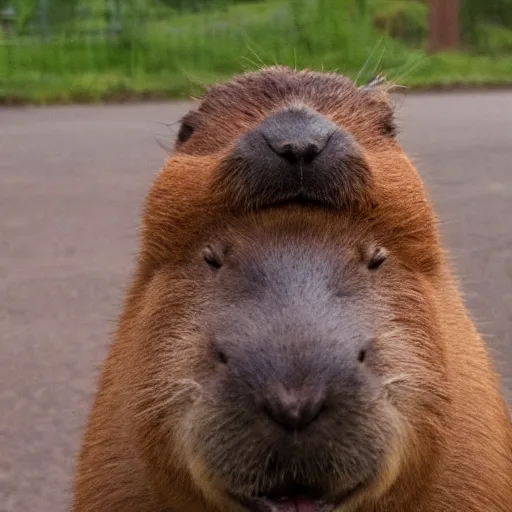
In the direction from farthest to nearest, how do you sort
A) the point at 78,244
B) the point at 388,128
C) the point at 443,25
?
the point at 443,25 < the point at 78,244 < the point at 388,128

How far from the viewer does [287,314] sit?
7.06 ft

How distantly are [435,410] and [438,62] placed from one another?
1855cm

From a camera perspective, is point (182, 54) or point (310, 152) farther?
point (182, 54)

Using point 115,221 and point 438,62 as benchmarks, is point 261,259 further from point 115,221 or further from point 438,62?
point 438,62

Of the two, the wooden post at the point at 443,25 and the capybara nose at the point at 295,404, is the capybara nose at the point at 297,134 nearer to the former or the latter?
the capybara nose at the point at 295,404

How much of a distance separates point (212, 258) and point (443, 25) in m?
21.3

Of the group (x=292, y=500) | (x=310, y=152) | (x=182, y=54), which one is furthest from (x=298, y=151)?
(x=182, y=54)

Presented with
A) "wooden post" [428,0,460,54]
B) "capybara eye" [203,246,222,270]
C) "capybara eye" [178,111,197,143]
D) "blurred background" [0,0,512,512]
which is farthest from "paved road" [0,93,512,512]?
"wooden post" [428,0,460,54]

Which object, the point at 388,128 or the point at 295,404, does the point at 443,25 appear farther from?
the point at 295,404

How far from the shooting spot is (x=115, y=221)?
8.77m

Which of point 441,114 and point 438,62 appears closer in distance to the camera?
point 441,114

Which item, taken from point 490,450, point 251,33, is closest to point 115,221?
point 490,450

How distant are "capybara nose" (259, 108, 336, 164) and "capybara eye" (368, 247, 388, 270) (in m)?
0.26

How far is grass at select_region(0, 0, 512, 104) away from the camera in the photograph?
16.5 metres
